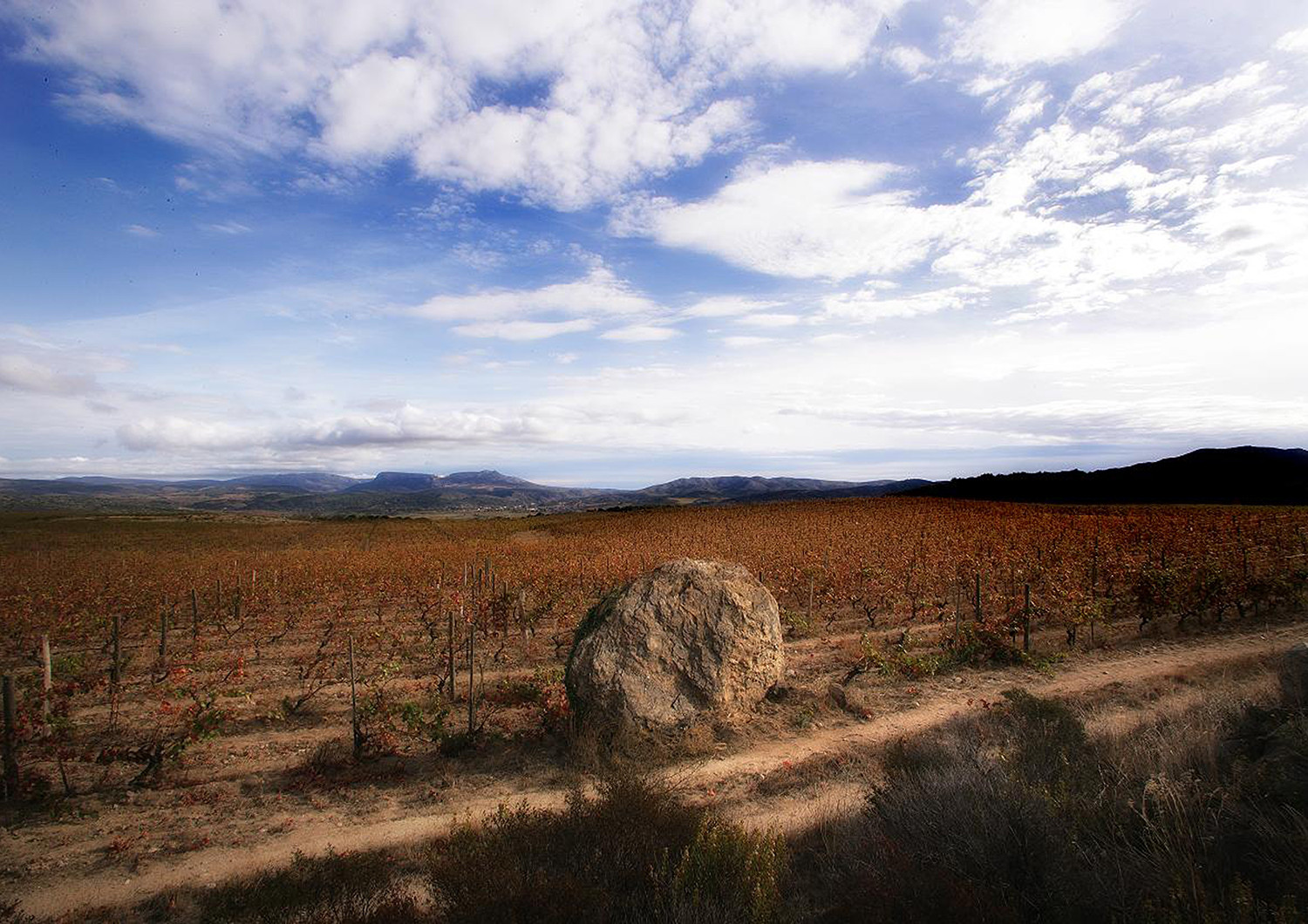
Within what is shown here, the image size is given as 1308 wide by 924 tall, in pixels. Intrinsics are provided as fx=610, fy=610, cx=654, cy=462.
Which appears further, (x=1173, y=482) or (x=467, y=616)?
(x=1173, y=482)

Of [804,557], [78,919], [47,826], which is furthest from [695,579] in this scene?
[804,557]

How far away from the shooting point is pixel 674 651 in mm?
9383

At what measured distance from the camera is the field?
719 cm

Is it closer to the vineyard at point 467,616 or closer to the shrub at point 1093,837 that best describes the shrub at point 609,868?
the shrub at point 1093,837

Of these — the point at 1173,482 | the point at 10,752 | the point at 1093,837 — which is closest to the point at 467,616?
the point at 10,752

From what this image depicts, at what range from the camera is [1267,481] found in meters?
62.4

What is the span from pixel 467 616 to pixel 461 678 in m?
4.56

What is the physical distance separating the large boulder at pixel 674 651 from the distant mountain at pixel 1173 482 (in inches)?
2283

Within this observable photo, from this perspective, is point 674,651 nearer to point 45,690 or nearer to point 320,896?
point 320,896

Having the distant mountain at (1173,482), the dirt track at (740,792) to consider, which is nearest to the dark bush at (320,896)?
the dirt track at (740,792)

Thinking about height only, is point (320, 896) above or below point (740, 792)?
above

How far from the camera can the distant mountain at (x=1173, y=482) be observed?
60.7 meters

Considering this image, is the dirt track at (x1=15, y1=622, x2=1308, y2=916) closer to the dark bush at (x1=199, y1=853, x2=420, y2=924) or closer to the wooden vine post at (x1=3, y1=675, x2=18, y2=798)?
the dark bush at (x1=199, y1=853, x2=420, y2=924)

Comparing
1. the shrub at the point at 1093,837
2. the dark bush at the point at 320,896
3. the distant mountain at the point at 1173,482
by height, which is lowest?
the dark bush at the point at 320,896
